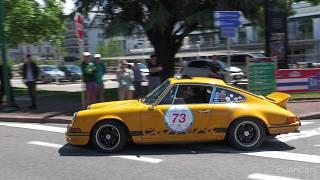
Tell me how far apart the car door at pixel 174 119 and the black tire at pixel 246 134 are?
51cm

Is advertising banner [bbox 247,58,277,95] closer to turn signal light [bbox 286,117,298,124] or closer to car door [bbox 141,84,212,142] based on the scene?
turn signal light [bbox 286,117,298,124]

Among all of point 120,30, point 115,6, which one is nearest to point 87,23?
point 115,6

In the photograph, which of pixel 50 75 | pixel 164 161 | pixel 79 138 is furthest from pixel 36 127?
pixel 50 75

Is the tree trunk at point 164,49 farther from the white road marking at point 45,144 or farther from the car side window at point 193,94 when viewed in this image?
the car side window at point 193,94

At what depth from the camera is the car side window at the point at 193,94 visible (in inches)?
362

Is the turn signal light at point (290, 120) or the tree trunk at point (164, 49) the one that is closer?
the turn signal light at point (290, 120)

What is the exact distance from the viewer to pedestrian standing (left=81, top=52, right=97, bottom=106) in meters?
14.3

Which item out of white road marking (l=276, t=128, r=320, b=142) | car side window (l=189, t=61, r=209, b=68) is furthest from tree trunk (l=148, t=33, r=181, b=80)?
white road marking (l=276, t=128, r=320, b=142)

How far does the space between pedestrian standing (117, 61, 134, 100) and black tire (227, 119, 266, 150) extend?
7147mm

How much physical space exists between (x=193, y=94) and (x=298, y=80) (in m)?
10.3

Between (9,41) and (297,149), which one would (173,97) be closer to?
(297,149)

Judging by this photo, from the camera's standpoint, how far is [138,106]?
916cm

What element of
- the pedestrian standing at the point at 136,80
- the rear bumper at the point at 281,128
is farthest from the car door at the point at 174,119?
the pedestrian standing at the point at 136,80

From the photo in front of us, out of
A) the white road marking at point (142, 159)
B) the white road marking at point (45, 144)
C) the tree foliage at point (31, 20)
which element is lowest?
the white road marking at point (142, 159)
